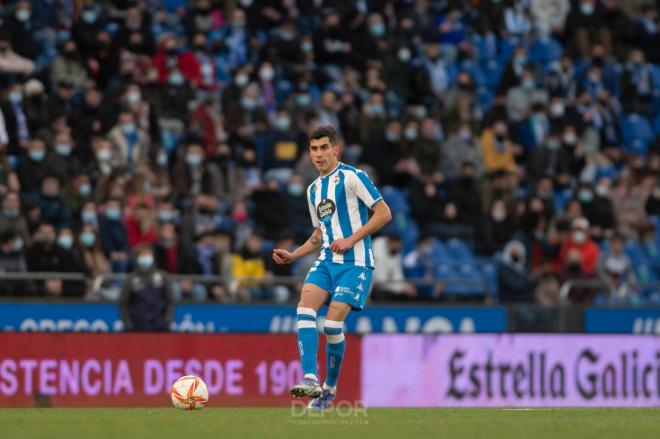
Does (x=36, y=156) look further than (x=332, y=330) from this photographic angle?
Yes

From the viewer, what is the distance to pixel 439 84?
2542 cm

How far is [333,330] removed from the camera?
37.1ft

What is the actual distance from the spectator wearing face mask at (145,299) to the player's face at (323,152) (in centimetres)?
651

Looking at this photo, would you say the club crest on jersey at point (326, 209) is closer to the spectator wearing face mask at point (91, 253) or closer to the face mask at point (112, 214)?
the spectator wearing face mask at point (91, 253)

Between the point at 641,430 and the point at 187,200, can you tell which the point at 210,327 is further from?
the point at 641,430

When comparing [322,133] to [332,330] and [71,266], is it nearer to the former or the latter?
[332,330]

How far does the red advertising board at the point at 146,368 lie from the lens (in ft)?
49.3

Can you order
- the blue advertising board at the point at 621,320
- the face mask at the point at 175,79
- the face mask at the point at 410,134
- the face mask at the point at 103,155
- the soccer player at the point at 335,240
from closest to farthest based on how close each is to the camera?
the soccer player at the point at 335,240, the face mask at the point at 103,155, the blue advertising board at the point at 621,320, the face mask at the point at 175,79, the face mask at the point at 410,134

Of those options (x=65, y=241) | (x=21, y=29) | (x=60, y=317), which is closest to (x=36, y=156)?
(x=65, y=241)

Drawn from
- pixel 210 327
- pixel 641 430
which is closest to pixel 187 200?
pixel 210 327

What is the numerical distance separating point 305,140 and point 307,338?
11.2 metres

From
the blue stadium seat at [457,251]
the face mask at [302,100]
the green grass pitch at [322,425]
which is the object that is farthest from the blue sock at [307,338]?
the face mask at [302,100]

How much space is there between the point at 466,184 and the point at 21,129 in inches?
282

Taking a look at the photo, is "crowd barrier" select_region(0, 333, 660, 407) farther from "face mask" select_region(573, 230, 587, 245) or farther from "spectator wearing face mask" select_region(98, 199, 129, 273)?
"face mask" select_region(573, 230, 587, 245)
